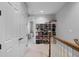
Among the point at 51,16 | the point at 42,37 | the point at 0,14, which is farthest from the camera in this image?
the point at 51,16

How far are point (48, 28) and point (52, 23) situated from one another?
Answer: 55 cm

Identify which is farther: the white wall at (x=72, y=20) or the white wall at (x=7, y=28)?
the white wall at (x=72, y=20)

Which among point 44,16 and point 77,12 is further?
point 44,16

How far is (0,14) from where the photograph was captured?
2037mm

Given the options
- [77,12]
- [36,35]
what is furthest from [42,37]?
[77,12]

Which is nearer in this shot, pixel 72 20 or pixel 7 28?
pixel 7 28

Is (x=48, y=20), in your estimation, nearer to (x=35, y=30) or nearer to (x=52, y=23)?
(x=52, y=23)

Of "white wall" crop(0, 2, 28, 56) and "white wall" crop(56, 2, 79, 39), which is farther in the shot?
"white wall" crop(56, 2, 79, 39)

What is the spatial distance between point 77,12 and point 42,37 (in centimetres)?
634

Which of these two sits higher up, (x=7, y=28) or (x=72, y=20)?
(x=72, y=20)

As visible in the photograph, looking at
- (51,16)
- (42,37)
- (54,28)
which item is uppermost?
(51,16)

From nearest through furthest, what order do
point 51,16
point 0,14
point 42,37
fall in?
point 0,14 → point 42,37 → point 51,16

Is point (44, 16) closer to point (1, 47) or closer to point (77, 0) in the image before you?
point (77, 0)

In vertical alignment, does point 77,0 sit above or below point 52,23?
above
